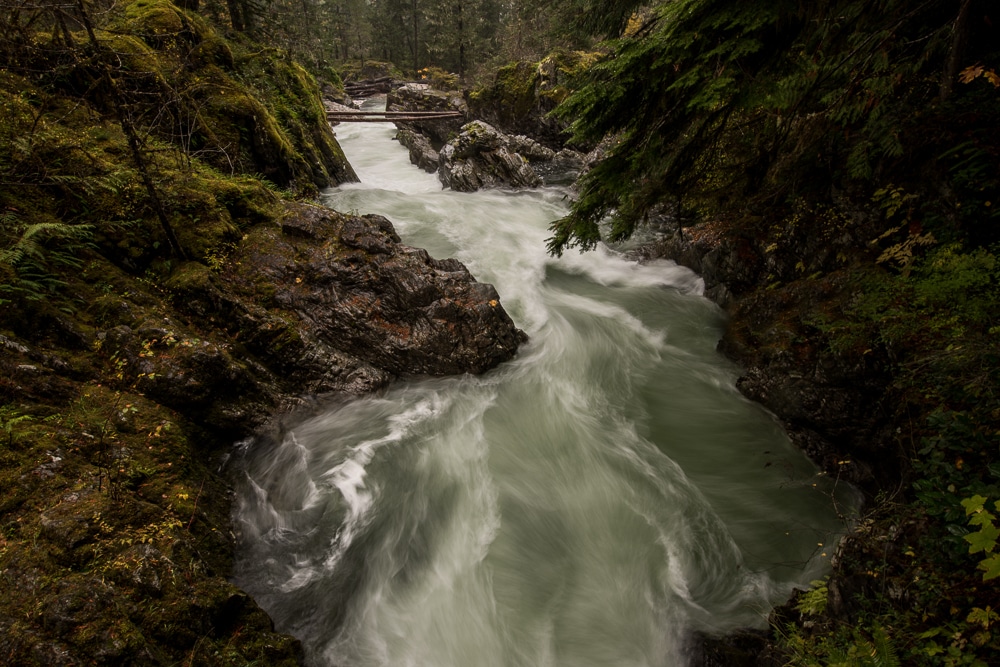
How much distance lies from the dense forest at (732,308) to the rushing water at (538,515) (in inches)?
24.1

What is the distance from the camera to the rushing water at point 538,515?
176 inches

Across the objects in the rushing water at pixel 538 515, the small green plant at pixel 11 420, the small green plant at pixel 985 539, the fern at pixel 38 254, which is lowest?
the rushing water at pixel 538 515

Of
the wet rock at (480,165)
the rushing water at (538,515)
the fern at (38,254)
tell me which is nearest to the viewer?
the fern at (38,254)

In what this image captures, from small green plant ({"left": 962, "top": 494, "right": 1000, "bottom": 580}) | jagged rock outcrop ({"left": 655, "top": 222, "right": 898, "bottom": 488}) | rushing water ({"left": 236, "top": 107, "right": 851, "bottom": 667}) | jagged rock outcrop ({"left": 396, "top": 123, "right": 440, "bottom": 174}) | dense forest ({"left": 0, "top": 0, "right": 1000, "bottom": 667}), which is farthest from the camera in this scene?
jagged rock outcrop ({"left": 396, "top": 123, "right": 440, "bottom": 174})

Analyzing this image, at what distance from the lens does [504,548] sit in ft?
17.2

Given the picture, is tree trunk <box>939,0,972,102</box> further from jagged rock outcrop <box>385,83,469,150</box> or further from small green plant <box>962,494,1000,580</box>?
Answer: jagged rock outcrop <box>385,83,469,150</box>

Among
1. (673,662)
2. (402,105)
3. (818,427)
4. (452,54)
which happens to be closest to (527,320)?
(818,427)

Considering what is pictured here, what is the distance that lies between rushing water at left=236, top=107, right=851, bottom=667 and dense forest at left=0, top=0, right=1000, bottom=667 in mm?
612

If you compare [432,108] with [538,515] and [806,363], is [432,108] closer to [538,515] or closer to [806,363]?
[806,363]

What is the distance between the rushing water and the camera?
446 centimetres

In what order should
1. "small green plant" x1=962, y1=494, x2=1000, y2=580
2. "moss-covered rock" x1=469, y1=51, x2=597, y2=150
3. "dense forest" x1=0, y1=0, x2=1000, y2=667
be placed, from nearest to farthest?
"small green plant" x1=962, y1=494, x2=1000, y2=580 → "dense forest" x1=0, y1=0, x2=1000, y2=667 → "moss-covered rock" x1=469, y1=51, x2=597, y2=150

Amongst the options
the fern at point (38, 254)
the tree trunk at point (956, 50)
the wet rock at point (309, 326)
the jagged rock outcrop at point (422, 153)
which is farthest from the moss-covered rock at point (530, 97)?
the fern at point (38, 254)

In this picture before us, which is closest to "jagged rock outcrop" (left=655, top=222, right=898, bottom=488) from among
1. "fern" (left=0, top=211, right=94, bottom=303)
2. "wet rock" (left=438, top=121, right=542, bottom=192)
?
"fern" (left=0, top=211, right=94, bottom=303)

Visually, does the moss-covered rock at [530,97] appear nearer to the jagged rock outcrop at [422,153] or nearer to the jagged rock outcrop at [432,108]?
the jagged rock outcrop at [432,108]
